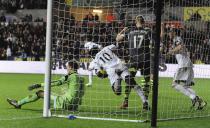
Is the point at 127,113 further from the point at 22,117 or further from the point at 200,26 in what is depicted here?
the point at 200,26

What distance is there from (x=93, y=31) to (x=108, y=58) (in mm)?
1293

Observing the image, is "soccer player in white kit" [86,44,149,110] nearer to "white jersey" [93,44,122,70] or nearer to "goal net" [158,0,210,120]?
"white jersey" [93,44,122,70]

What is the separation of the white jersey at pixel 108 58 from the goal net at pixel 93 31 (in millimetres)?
173

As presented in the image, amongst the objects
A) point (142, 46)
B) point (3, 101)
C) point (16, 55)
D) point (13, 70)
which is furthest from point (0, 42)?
point (142, 46)

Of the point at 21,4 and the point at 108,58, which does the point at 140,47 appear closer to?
the point at 108,58

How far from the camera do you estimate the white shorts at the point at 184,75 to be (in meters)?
12.8

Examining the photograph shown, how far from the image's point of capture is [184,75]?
12.9 m

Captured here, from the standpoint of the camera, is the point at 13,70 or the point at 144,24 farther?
the point at 13,70

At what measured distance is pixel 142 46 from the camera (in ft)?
37.9

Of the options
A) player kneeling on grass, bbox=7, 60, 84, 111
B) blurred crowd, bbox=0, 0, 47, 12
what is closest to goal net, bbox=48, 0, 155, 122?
player kneeling on grass, bbox=7, 60, 84, 111

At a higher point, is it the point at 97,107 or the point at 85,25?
the point at 85,25

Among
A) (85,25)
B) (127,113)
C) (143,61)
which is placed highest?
(85,25)

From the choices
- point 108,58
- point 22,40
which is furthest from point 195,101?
point 22,40

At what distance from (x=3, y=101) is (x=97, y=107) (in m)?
2.68
